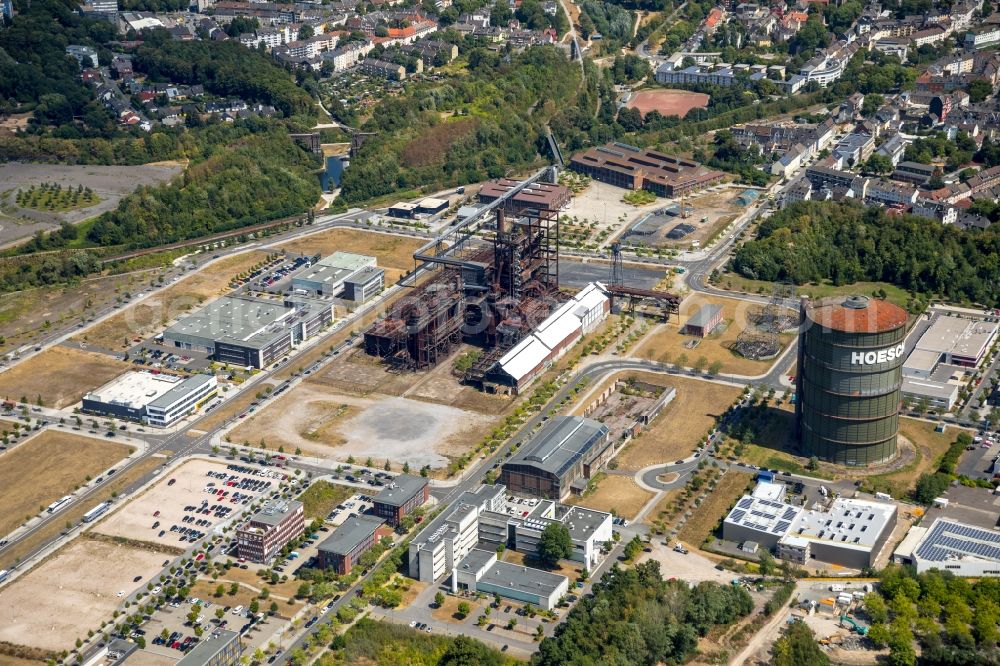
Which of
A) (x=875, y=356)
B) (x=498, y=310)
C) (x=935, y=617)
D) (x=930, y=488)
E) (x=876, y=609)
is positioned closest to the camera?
(x=876, y=609)

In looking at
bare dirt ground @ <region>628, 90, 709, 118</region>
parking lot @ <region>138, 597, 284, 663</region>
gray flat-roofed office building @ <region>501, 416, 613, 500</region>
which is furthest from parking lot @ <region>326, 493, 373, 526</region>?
bare dirt ground @ <region>628, 90, 709, 118</region>

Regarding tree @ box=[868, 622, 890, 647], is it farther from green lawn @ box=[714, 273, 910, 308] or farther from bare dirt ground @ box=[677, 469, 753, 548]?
green lawn @ box=[714, 273, 910, 308]

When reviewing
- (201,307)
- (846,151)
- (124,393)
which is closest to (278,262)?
(201,307)

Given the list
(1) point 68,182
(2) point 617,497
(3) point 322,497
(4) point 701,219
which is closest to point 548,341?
(2) point 617,497

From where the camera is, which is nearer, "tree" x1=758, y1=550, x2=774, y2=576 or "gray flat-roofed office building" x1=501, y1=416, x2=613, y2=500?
"tree" x1=758, y1=550, x2=774, y2=576

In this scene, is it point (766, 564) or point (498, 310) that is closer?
point (766, 564)

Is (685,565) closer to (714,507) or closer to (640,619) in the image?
(714,507)

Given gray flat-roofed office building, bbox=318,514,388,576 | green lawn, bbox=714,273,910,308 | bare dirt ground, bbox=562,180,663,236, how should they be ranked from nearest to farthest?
gray flat-roofed office building, bbox=318,514,388,576 → green lawn, bbox=714,273,910,308 → bare dirt ground, bbox=562,180,663,236
